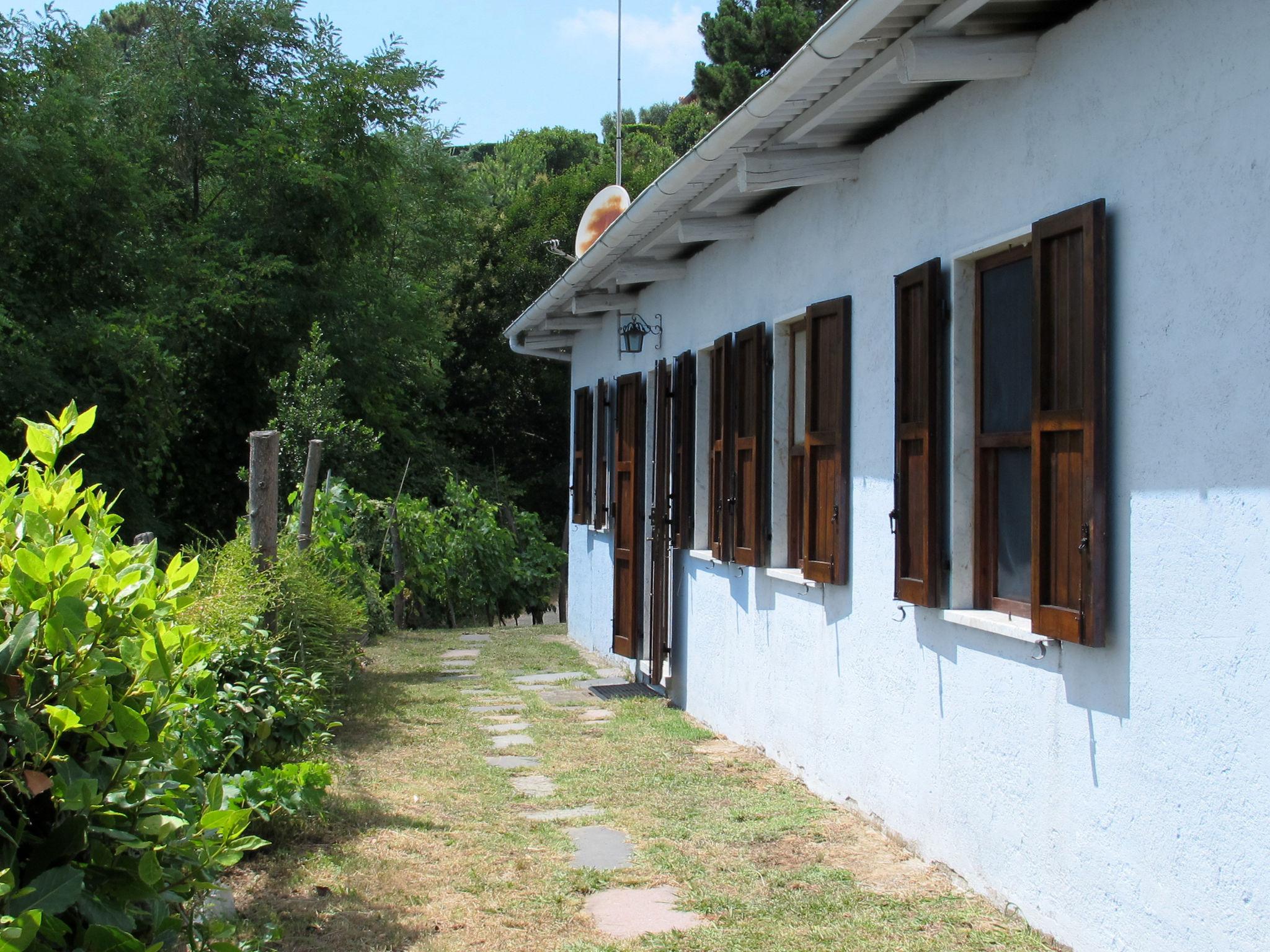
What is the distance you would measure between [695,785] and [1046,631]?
8.97ft

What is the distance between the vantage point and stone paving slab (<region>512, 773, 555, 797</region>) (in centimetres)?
610

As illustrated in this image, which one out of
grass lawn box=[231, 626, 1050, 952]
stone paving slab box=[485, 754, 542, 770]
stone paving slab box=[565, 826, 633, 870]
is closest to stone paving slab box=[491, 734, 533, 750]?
grass lawn box=[231, 626, 1050, 952]

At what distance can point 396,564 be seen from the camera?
13.7 meters

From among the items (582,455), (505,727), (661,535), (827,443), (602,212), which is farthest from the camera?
(582,455)

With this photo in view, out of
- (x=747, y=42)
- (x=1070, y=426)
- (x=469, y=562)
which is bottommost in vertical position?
(x=469, y=562)

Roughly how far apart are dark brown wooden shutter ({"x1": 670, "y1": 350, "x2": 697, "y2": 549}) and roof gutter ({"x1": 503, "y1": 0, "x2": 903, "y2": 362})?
3.16 feet

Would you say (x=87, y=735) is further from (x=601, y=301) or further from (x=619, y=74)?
(x=619, y=74)

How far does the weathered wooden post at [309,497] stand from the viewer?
9266mm

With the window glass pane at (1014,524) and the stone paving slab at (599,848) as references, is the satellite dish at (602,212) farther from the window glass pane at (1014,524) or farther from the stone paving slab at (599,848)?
the window glass pane at (1014,524)

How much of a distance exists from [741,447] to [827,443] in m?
1.31

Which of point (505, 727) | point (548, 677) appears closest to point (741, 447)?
point (505, 727)

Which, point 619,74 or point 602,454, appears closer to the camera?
point 602,454

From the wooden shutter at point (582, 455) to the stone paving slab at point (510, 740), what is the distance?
178 inches

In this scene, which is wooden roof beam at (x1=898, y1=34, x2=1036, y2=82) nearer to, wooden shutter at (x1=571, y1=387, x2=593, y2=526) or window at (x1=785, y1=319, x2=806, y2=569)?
window at (x1=785, y1=319, x2=806, y2=569)
